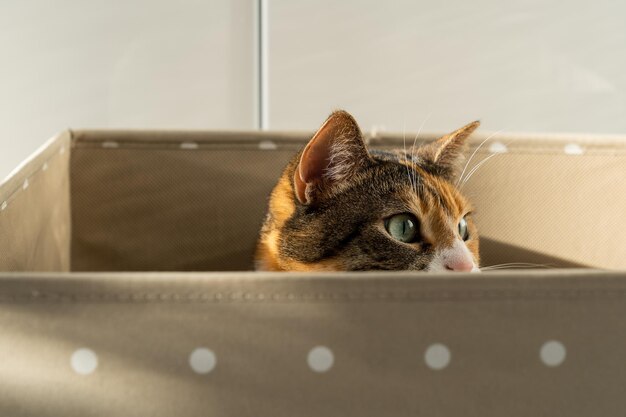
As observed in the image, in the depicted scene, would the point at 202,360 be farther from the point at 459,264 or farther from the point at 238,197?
the point at 238,197

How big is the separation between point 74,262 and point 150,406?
2.11ft

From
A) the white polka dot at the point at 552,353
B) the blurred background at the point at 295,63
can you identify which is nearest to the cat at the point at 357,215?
the white polka dot at the point at 552,353

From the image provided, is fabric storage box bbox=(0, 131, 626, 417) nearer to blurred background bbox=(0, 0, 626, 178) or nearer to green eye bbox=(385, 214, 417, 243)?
green eye bbox=(385, 214, 417, 243)

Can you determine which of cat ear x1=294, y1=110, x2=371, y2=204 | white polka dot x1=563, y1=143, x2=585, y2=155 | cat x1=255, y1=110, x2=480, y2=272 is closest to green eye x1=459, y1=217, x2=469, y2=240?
cat x1=255, y1=110, x2=480, y2=272

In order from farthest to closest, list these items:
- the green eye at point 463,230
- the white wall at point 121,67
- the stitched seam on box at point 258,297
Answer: the white wall at point 121,67 < the green eye at point 463,230 < the stitched seam on box at point 258,297

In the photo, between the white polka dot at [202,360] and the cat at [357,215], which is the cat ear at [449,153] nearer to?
the cat at [357,215]

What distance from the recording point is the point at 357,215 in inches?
28.5

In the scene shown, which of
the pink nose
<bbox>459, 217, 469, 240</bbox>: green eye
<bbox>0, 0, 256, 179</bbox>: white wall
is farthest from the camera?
<bbox>0, 0, 256, 179</bbox>: white wall

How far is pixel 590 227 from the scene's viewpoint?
1022 mm

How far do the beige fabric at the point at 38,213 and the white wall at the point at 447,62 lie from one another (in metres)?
0.59

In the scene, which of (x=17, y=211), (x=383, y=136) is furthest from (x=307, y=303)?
(x=383, y=136)

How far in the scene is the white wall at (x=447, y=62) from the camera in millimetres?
1429

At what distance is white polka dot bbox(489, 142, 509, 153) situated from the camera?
3.34 feet

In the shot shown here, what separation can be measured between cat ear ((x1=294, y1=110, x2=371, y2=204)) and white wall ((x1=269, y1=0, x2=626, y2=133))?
743 millimetres
